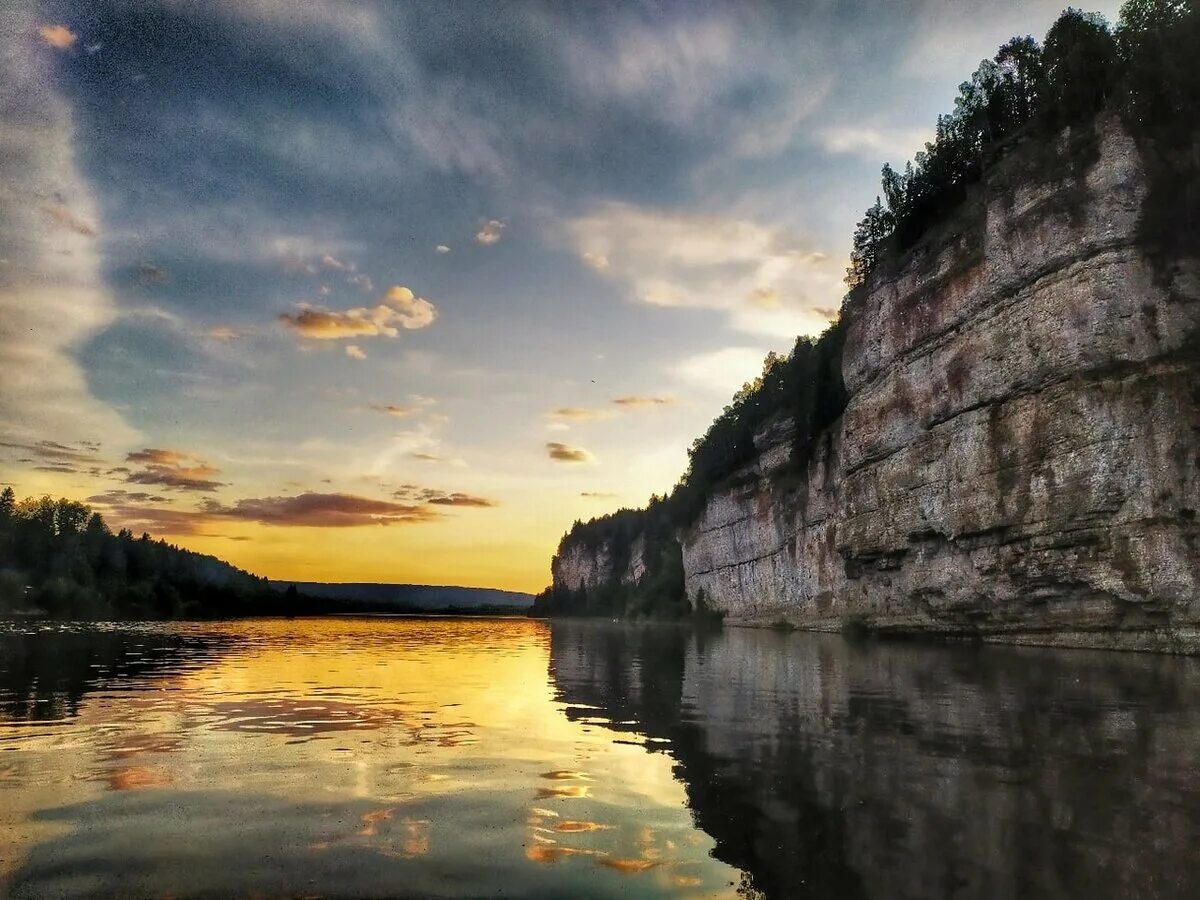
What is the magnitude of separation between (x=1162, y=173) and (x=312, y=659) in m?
42.7

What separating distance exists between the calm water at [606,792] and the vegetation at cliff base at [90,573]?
9266 centimetres

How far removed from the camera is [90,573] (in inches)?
4183

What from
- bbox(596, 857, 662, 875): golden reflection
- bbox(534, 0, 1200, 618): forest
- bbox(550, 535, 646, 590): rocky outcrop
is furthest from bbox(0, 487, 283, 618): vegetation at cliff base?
bbox(596, 857, 662, 875): golden reflection

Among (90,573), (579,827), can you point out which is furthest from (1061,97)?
(90,573)

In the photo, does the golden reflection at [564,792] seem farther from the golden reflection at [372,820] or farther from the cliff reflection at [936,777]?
the golden reflection at [372,820]

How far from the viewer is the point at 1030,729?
44.4 ft

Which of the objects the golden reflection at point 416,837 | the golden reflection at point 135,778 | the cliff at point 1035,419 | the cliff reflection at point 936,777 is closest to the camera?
the cliff reflection at point 936,777

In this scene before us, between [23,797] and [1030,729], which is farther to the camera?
[1030,729]

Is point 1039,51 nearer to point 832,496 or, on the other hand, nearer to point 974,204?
point 974,204

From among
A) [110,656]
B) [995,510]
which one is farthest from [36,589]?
[995,510]

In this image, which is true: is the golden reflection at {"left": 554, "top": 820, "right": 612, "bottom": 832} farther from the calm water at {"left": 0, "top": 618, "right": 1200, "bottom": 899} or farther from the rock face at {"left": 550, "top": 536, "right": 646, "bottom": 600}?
the rock face at {"left": 550, "top": 536, "right": 646, "bottom": 600}

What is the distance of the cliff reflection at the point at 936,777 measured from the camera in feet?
21.9

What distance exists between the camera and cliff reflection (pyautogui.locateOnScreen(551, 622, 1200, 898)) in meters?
6.68

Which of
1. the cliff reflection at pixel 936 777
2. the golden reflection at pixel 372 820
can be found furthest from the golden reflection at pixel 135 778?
the cliff reflection at pixel 936 777
